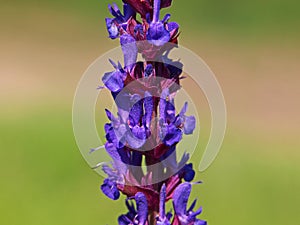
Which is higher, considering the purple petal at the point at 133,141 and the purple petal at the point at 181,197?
the purple petal at the point at 133,141

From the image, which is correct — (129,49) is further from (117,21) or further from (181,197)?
(181,197)

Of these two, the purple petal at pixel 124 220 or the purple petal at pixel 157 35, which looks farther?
the purple petal at pixel 124 220

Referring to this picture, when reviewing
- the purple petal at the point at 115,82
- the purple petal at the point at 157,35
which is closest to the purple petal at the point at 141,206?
the purple petal at the point at 115,82

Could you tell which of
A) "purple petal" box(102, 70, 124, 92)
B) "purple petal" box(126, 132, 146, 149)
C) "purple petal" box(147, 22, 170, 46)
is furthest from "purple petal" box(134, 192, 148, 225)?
"purple petal" box(147, 22, 170, 46)

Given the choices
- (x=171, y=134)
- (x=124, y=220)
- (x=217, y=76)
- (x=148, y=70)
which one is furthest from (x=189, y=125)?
(x=217, y=76)

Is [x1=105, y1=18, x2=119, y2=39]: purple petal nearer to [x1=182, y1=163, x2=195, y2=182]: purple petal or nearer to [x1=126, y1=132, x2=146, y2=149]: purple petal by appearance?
[x1=126, y1=132, x2=146, y2=149]: purple petal

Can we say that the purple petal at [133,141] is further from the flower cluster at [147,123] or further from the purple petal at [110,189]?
the purple petal at [110,189]

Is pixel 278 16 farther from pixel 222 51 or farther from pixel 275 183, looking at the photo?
pixel 275 183

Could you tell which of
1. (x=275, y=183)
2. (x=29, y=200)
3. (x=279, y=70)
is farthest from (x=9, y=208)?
(x=279, y=70)
